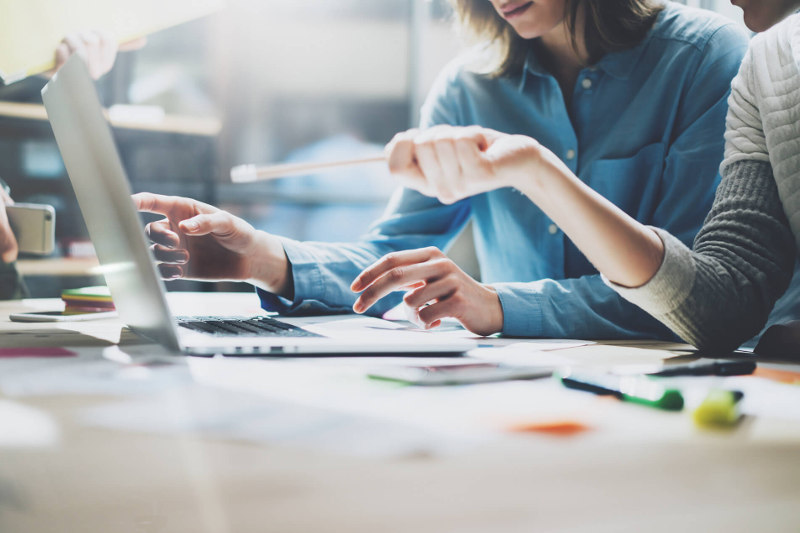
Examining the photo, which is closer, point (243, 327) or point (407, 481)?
point (407, 481)

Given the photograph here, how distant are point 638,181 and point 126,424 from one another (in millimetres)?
933

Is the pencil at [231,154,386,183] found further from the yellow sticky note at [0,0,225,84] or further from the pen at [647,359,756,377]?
the yellow sticky note at [0,0,225,84]

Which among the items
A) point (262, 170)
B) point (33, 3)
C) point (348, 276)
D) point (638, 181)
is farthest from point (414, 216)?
point (33, 3)

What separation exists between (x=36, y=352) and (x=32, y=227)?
2.48ft

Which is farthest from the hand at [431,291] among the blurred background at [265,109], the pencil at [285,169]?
the blurred background at [265,109]

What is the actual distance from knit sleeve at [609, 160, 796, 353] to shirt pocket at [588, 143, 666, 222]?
20 cm

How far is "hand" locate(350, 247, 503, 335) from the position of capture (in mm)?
789

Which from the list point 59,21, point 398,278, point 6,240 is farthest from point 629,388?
point 59,21

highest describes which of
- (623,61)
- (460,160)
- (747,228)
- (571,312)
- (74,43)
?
(74,43)

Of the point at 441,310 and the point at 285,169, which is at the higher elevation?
the point at 285,169

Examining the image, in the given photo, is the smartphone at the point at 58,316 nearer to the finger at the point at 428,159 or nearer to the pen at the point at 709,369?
the finger at the point at 428,159

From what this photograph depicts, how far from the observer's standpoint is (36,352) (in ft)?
1.86

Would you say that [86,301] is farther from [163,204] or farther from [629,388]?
[629,388]

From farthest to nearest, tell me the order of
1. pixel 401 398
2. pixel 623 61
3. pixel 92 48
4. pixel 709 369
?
pixel 92 48 < pixel 623 61 < pixel 709 369 < pixel 401 398
